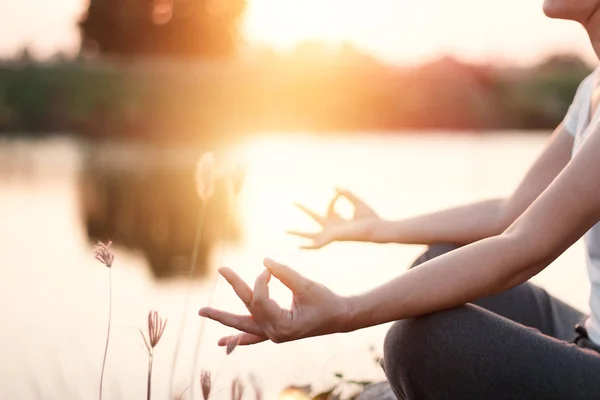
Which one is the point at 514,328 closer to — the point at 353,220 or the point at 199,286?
the point at 353,220

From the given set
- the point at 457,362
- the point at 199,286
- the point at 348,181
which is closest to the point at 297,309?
the point at 457,362

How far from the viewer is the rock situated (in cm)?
219

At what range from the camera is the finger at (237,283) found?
4.39 feet

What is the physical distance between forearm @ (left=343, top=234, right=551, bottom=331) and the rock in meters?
0.79

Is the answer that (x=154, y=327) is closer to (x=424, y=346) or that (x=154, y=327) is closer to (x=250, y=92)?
(x=424, y=346)

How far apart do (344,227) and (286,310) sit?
76 cm

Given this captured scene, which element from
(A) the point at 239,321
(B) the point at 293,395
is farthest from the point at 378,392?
(A) the point at 239,321

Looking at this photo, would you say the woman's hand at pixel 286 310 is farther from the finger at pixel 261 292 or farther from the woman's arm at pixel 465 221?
the woman's arm at pixel 465 221

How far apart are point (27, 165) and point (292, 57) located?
8.24 metres

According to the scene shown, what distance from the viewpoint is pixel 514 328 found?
57.8 inches

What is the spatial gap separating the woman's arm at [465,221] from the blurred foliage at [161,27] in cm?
2924

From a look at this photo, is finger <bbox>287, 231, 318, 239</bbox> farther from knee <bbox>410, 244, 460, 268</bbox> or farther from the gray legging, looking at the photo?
the gray legging

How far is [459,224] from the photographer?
2078mm

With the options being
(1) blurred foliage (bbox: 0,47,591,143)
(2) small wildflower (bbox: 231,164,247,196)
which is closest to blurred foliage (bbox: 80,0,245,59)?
(1) blurred foliage (bbox: 0,47,591,143)
